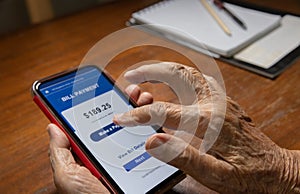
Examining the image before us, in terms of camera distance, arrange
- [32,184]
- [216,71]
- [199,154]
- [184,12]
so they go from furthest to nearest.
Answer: [184,12], [216,71], [32,184], [199,154]

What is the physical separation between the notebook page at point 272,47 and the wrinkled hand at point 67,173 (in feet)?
1.39

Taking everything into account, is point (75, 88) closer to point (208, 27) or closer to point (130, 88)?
point (130, 88)

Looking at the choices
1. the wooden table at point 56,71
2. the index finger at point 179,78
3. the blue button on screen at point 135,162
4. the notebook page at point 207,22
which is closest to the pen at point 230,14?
the notebook page at point 207,22

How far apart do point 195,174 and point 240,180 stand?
61 mm

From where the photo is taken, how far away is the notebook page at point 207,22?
774mm

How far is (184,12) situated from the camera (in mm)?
905

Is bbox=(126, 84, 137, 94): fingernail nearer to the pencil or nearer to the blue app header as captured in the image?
the blue app header

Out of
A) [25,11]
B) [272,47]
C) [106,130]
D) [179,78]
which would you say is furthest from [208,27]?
[25,11]

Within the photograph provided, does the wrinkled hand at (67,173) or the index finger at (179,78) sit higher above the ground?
the index finger at (179,78)

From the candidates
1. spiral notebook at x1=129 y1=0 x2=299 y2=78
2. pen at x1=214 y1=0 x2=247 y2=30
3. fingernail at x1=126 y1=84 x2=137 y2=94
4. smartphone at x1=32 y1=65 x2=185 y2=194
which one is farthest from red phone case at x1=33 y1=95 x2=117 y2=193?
pen at x1=214 y1=0 x2=247 y2=30

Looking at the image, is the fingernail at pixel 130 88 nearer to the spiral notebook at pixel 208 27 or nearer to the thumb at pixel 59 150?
the thumb at pixel 59 150

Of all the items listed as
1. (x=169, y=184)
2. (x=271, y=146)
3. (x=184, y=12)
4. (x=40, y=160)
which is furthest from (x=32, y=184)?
(x=184, y=12)

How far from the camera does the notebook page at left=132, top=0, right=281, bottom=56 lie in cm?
77

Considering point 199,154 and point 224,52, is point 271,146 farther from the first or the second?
point 224,52
